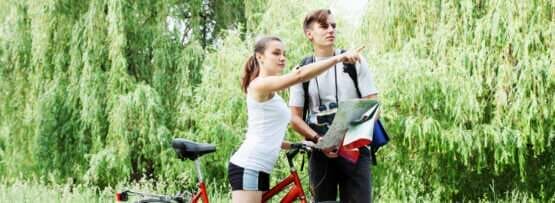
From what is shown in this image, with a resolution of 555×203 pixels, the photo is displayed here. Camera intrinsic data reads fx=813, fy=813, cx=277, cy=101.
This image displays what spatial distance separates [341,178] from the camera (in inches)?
122

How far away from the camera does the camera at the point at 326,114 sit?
308 cm

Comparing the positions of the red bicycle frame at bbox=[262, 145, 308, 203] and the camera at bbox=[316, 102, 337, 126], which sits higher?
Answer: the camera at bbox=[316, 102, 337, 126]

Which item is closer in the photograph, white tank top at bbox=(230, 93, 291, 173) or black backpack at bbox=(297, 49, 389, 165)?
white tank top at bbox=(230, 93, 291, 173)

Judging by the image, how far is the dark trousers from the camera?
3.03m

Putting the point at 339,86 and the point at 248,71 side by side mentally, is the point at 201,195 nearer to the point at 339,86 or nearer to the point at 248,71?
→ the point at 248,71

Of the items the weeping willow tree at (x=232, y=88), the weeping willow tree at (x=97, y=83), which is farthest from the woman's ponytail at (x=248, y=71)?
the weeping willow tree at (x=97, y=83)

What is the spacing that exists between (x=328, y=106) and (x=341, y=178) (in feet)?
0.92

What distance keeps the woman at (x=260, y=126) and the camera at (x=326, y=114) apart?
0.70 feet

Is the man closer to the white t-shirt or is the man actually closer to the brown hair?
the white t-shirt

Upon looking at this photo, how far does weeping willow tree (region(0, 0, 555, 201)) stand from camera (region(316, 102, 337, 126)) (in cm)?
387

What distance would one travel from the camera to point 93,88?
1151 cm

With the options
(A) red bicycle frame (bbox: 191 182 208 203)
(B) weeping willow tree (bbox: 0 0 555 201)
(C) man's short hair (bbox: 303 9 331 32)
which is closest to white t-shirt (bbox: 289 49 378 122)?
(C) man's short hair (bbox: 303 9 331 32)

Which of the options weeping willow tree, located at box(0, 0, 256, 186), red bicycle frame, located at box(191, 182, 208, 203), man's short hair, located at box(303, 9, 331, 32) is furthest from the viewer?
weeping willow tree, located at box(0, 0, 256, 186)

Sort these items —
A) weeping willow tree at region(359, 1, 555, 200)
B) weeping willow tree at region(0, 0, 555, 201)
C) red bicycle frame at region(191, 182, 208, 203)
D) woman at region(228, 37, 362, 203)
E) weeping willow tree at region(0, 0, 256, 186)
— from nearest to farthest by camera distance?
1. woman at region(228, 37, 362, 203)
2. red bicycle frame at region(191, 182, 208, 203)
3. weeping willow tree at region(359, 1, 555, 200)
4. weeping willow tree at region(0, 0, 555, 201)
5. weeping willow tree at region(0, 0, 256, 186)
